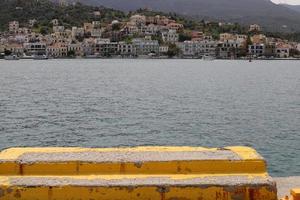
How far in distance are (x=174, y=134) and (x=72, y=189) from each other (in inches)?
898

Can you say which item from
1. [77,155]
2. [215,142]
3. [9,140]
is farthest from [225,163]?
[9,140]

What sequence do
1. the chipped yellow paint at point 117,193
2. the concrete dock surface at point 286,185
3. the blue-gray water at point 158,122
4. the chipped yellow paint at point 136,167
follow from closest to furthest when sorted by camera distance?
the chipped yellow paint at point 117,193 < the chipped yellow paint at point 136,167 < the concrete dock surface at point 286,185 < the blue-gray water at point 158,122

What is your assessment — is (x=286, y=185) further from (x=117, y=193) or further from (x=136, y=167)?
(x=117, y=193)

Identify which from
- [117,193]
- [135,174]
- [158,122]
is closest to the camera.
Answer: [117,193]

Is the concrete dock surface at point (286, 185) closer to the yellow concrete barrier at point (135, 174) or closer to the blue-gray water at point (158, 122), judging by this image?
the yellow concrete barrier at point (135, 174)

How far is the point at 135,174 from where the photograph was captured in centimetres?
659

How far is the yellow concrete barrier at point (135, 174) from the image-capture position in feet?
20.2

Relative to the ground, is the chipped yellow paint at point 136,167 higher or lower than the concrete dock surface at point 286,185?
higher

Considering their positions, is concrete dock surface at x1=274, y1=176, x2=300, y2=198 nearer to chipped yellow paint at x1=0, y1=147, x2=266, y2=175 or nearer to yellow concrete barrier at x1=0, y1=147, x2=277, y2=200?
yellow concrete barrier at x1=0, y1=147, x2=277, y2=200

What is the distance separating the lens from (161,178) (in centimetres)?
638

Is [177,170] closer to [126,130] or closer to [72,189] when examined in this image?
[72,189]

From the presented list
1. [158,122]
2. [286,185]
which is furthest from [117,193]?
[158,122]

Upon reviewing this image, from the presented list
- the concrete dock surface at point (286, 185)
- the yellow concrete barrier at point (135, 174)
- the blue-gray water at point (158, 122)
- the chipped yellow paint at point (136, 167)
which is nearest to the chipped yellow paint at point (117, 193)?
the yellow concrete barrier at point (135, 174)

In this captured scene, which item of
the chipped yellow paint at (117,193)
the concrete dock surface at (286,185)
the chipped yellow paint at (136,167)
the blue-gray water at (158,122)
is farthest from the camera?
the blue-gray water at (158,122)
